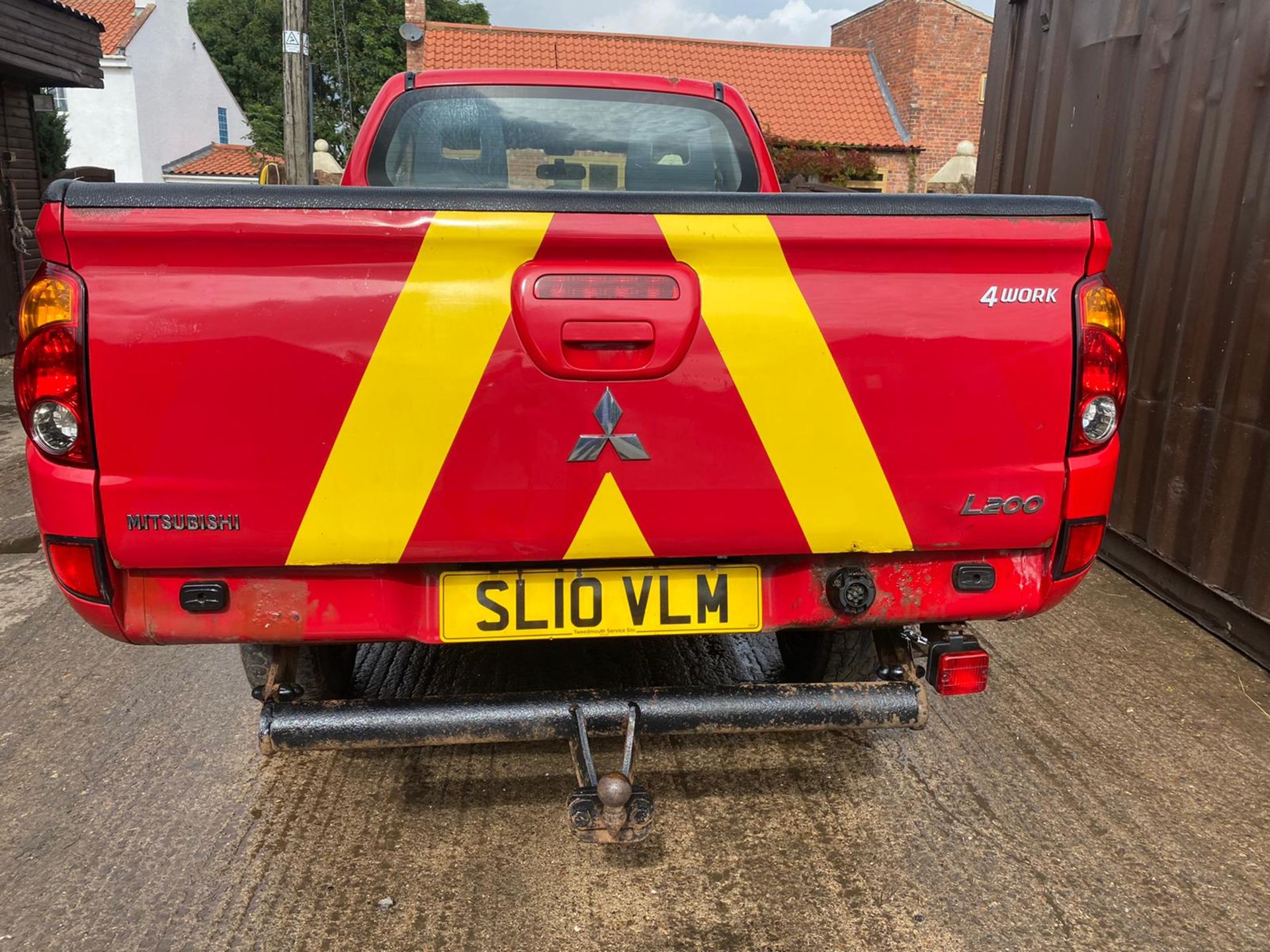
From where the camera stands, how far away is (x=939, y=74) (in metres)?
24.2

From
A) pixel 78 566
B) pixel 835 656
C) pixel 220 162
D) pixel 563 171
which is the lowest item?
pixel 835 656

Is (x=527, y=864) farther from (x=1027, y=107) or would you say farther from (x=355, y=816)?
(x=1027, y=107)

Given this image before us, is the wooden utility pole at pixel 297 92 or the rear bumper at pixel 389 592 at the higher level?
the wooden utility pole at pixel 297 92

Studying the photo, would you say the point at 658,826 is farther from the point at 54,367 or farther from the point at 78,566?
the point at 54,367

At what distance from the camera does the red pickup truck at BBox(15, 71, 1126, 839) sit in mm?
2035

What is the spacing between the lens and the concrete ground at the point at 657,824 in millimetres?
2428

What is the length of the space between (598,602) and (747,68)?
980 inches

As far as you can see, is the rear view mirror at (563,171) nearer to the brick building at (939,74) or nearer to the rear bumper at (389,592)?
the rear bumper at (389,592)

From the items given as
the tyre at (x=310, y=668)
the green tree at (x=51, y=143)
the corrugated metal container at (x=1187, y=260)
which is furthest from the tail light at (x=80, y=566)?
the green tree at (x=51, y=143)

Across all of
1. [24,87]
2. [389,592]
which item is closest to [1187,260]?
[389,592]

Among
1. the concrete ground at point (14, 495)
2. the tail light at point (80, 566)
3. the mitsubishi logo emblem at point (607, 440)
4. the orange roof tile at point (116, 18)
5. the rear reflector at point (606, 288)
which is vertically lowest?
the concrete ground at point (14, 495)

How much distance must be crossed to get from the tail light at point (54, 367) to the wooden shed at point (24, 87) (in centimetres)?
1158

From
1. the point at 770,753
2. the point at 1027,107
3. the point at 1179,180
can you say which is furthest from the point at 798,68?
the point at 770,753

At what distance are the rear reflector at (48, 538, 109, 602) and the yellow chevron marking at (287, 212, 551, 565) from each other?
434 mm
